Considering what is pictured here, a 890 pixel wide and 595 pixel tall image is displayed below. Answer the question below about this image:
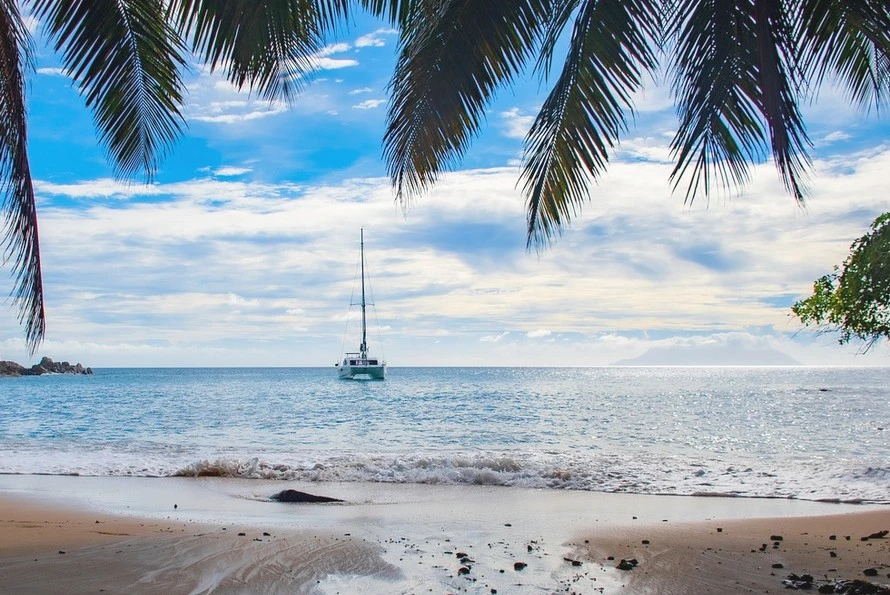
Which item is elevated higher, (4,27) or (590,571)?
(4,27)

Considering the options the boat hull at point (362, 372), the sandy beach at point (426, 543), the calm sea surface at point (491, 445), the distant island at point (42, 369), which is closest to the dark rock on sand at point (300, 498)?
the sandy beach at point (426, 543)

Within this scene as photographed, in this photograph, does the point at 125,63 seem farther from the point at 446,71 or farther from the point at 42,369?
the point at 42,369

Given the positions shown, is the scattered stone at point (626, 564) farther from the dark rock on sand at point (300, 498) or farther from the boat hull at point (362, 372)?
the boat hull at point (362, 372)

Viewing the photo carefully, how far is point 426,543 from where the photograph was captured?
749cm

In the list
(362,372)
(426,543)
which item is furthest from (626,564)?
(362,372)

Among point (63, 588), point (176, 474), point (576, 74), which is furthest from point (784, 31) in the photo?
point (176, 474)

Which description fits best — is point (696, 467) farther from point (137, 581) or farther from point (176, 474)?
point (137, 581)

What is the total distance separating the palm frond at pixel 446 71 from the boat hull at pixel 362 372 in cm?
6691

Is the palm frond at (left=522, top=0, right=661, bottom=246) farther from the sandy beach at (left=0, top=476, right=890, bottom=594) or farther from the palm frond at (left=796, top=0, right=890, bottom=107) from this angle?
the sandy beach at (left=0, top=476, right=890, bottom=594)

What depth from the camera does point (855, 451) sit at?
19.1m

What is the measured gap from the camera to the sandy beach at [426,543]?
19.5ft

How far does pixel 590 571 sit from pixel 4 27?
6.66 meters

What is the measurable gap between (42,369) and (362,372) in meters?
83.8

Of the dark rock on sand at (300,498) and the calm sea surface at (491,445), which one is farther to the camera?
the calm sea surface at (491,445)
